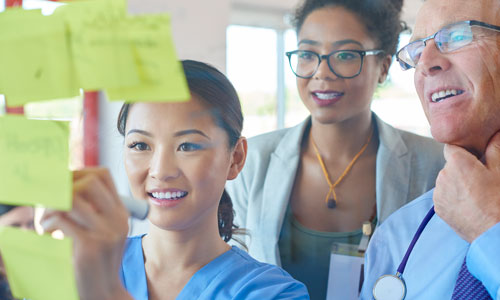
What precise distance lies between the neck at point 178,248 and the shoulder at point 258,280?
0.13ft

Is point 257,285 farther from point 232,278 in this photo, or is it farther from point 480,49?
point 480,49

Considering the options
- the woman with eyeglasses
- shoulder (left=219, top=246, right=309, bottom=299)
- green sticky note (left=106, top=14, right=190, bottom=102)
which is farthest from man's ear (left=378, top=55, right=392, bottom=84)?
green sticky note (left=106, top=14, right=190, bottom=102)

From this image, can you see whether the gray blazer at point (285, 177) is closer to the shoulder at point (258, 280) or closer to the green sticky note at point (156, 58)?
the shoulder at point (258, 280)

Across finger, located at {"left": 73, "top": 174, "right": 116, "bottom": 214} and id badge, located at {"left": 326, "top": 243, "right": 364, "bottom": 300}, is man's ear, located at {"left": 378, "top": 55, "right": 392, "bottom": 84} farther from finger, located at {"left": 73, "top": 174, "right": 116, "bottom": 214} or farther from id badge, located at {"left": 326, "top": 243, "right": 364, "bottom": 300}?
finger, located at {"left": 73, "top": 174, "right": 116, "bottom": 214}

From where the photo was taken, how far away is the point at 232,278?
649mm

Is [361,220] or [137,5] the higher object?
[137,5]

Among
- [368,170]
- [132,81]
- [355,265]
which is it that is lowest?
[355,265]

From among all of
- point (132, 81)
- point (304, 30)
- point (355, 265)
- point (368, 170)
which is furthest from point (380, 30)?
point (132, 81)

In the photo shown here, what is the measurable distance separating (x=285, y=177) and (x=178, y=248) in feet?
0.93

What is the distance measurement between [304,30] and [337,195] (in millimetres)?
277

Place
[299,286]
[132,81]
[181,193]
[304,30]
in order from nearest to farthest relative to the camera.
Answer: [132,81] → [181,193] → [299,286] → [304,30]

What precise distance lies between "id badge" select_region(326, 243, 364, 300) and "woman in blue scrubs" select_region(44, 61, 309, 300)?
5.4 inches

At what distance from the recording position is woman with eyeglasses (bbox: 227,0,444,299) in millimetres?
799

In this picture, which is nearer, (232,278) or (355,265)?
(232,278)
